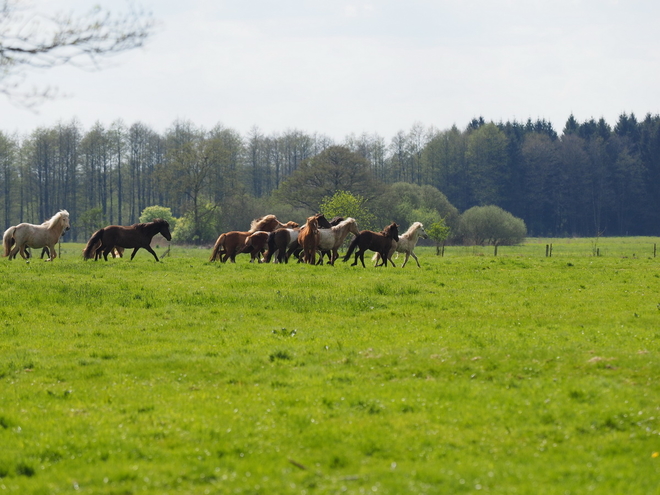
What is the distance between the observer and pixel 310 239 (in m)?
29.4

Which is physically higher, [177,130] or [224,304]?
[177,130]

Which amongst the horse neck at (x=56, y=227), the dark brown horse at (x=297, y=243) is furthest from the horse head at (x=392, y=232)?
the horse neck at (x=56, y=227)

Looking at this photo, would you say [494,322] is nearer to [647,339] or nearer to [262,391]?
[647,339]

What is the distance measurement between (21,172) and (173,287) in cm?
8937

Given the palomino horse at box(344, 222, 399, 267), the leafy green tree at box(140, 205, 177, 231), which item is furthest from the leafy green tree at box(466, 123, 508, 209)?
the palomino horse at box(344, 222, 399, 267)

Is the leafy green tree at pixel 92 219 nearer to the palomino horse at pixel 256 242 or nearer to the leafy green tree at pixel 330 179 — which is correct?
the leafy green tree at pixel 330 179

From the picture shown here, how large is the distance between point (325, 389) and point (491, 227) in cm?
7164

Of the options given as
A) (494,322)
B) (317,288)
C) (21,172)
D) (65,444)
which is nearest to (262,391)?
(65,444)

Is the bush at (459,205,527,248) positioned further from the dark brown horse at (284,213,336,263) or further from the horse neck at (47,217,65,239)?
the horse neck at (47,217,65,239)

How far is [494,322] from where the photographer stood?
649 inches

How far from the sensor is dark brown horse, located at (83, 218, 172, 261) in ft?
97.6

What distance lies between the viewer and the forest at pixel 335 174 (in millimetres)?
76500

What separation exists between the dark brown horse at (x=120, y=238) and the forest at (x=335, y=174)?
133 feet

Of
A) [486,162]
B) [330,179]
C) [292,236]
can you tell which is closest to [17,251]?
[292,236]
